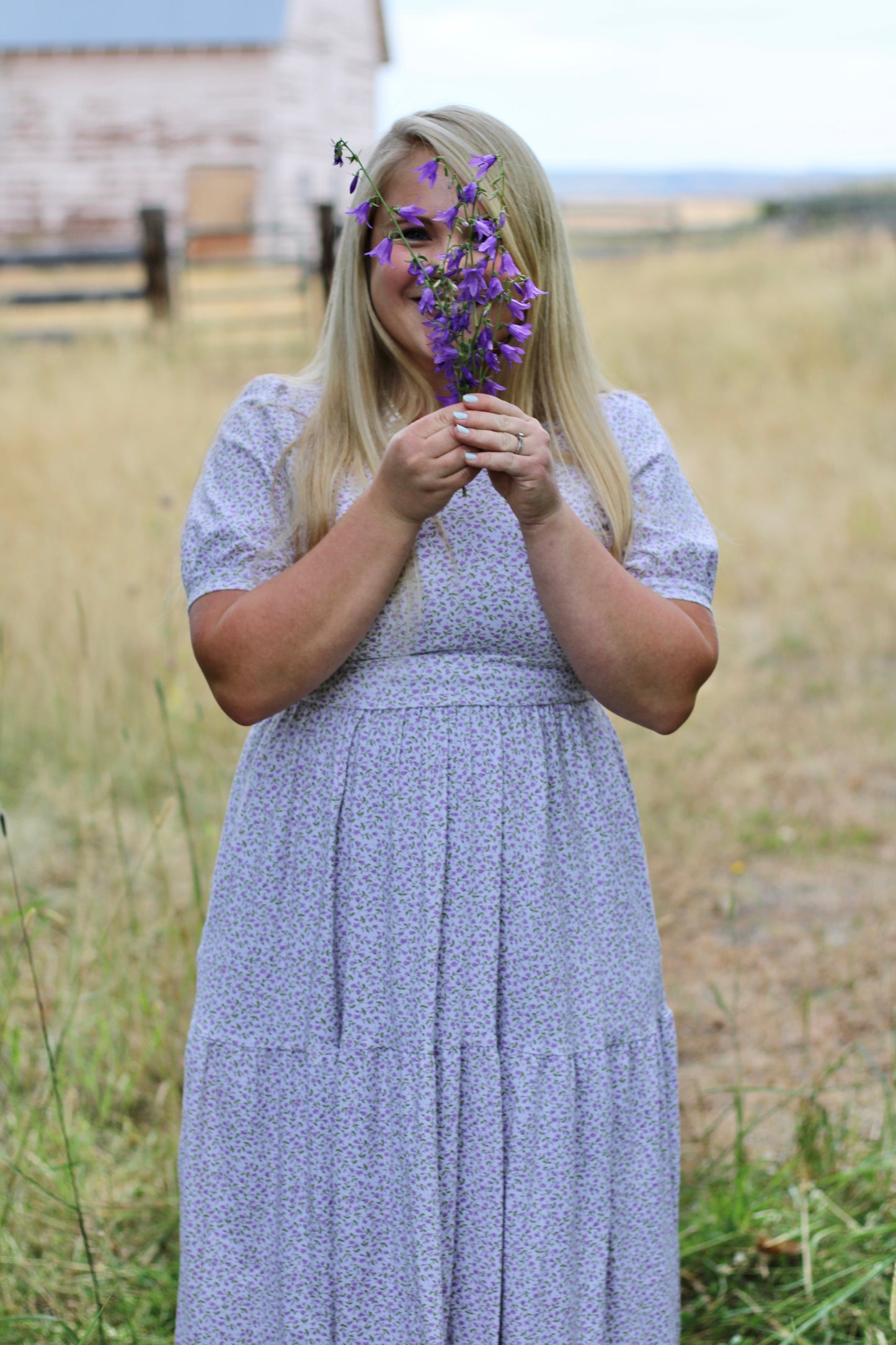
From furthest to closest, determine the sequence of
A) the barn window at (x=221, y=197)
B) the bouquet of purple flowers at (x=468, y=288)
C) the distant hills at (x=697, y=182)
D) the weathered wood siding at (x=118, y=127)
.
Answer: the distant hills at (x=697, y=182)
the barn window at (x=221, y=197)
the weathered wood siding at (x=118, y=127)
the bouquet of purple flowers at (x=468, y=288)

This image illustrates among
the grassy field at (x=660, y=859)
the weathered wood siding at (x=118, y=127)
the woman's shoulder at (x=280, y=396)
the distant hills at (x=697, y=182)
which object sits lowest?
the grassy field at (x=660, y=859)

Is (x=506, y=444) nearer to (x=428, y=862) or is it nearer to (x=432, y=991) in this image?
(x=428, y=862)

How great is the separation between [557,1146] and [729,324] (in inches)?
413

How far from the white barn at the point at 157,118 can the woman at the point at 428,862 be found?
1549 centimetres

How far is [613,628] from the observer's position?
4.91ft

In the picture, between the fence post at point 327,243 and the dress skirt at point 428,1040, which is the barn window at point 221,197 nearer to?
the fence post at point 327,243

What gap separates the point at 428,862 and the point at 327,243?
4.94m

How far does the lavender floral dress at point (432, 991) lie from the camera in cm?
154

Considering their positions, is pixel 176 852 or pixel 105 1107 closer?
pixel 105 1107

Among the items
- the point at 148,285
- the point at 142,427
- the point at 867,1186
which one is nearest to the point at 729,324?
the point at 148,285

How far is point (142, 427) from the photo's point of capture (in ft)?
20.7

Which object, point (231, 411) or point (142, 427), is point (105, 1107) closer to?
point (231, 411)

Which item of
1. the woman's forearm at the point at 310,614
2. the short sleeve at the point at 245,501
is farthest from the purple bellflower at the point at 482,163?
the short sleeve at the point at 245,501

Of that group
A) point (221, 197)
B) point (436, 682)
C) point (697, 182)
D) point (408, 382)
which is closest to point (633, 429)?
point (408, 382)
